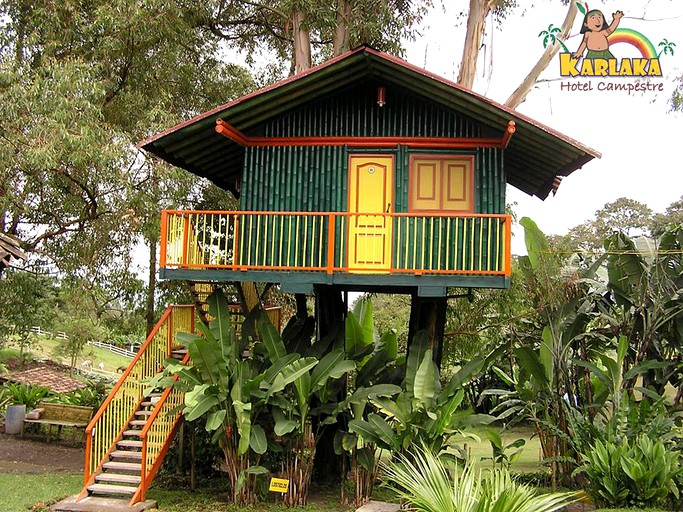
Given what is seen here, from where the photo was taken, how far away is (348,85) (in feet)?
41.8

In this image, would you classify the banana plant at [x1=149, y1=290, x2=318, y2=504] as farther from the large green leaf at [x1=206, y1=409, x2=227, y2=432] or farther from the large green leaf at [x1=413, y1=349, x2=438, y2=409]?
the large green leaf at [x1=413, y1=349, x2=438, y2=409]

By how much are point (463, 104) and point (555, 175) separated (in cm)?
296

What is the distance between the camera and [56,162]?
1567 cm

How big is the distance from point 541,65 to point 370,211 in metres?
9.74

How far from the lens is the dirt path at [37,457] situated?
594 inches

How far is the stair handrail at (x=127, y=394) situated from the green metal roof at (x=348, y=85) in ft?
9.94

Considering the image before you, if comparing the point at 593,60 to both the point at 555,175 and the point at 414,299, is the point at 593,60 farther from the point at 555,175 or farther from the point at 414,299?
the point at 414,299

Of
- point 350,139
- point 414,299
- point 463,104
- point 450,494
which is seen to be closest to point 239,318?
point 414,299

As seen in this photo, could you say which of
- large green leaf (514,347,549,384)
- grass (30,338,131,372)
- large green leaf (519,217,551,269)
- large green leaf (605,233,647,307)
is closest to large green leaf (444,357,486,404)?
large green leaf (514,347,549,384)

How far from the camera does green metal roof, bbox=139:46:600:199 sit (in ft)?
38.5

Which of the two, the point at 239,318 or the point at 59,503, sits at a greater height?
the point at 239,318

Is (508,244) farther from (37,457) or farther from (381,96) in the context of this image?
(37,457)

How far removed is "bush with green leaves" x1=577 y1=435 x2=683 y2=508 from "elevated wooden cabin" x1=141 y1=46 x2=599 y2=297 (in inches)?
116

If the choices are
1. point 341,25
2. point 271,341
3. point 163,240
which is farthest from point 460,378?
point 341,25
